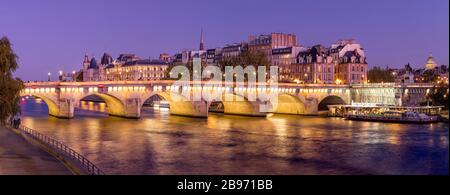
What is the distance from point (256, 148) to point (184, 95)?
38893 millimetres

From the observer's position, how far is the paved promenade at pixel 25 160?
87.7 feet

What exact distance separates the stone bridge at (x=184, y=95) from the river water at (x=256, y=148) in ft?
30.3

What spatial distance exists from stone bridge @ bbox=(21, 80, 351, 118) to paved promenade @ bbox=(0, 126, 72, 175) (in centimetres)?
3340

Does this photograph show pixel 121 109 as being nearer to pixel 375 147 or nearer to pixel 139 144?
pixel 139 144

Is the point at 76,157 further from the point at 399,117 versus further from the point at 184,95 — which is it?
the point at 399,117

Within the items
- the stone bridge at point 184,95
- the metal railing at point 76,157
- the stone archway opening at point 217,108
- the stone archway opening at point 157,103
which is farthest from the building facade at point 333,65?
the metal railing at point 76,157

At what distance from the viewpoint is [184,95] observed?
8125 cm

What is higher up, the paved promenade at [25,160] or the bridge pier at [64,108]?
the bridge pier at [64,108]

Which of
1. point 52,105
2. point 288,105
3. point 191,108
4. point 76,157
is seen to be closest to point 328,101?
point 288,105

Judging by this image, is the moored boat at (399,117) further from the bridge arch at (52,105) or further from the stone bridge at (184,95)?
the bridge arch at (52,105)

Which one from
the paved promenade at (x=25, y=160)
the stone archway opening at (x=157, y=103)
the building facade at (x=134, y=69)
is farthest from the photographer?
the building facade at (x=134, y=69)
